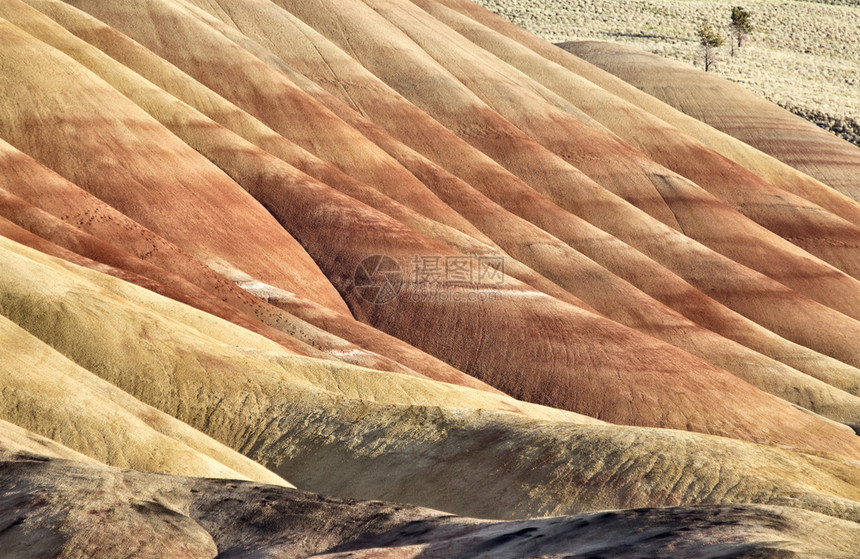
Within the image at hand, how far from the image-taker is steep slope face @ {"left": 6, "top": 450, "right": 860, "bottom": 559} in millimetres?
9672

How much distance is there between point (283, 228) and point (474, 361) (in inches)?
420

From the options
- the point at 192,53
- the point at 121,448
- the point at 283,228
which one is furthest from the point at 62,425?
the point at 192,53

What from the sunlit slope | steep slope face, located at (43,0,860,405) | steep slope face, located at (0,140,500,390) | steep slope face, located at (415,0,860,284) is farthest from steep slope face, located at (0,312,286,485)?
steep slope face, located at (415,0,860,284)

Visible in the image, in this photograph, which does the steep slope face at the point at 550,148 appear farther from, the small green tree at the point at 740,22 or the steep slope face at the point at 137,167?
the small green tree at the point at 740,22

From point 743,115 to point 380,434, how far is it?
220 feet

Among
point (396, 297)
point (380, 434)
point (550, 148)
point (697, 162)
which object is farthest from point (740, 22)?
point (380, 434)

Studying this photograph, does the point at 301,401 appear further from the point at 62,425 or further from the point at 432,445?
the point at 62,425

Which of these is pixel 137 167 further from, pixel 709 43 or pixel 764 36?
pixel 764 36

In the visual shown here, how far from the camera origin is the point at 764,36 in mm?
111250

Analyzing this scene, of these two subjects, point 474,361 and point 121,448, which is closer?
point 121,448

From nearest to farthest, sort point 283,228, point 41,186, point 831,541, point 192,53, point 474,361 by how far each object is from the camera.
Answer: point 831,541 → point 41,186 → point 474,361 → point 283,228 → point 192,53

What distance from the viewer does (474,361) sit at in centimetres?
3534

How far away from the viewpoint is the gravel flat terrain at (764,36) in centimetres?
8975

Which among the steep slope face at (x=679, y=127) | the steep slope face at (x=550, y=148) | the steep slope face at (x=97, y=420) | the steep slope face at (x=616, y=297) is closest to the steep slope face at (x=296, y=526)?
the steep slope face at (x=97, y=420)
